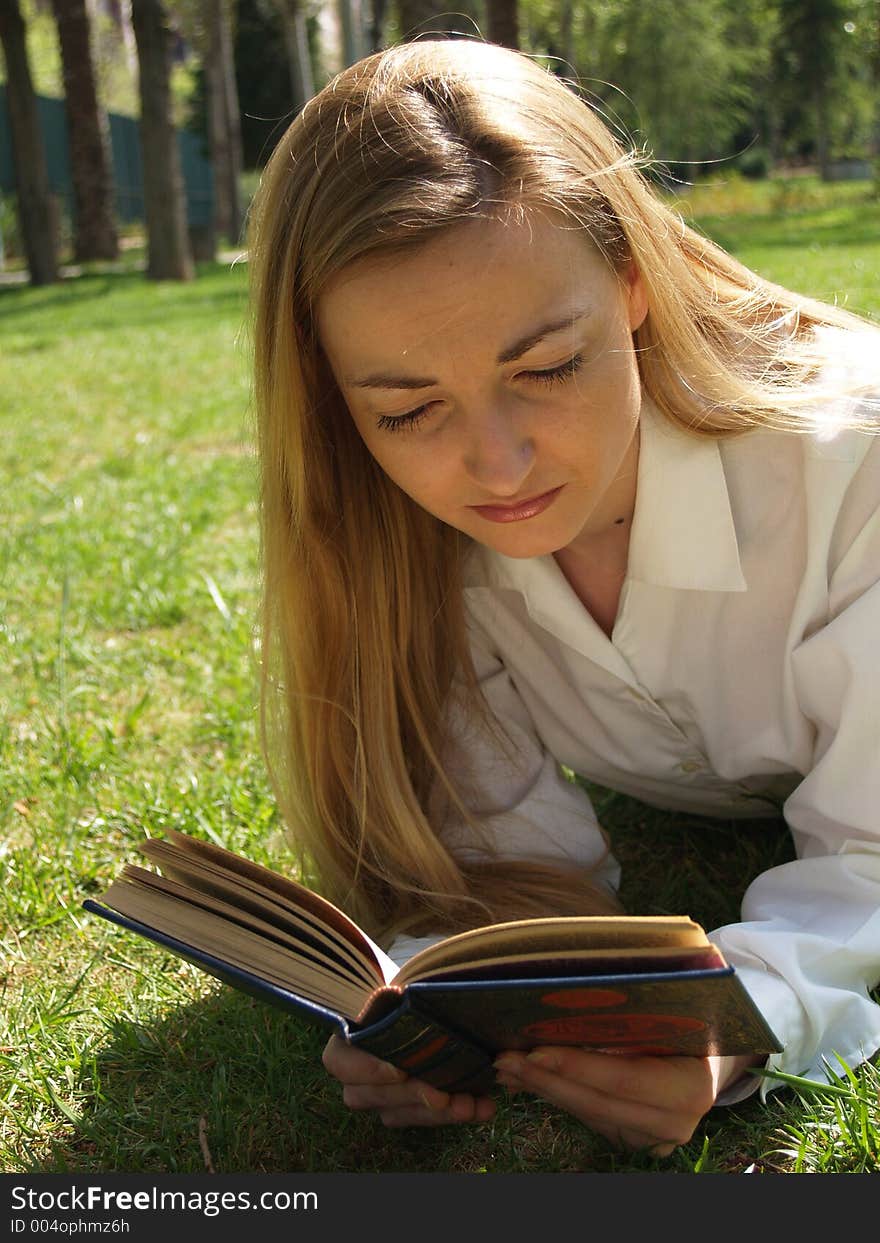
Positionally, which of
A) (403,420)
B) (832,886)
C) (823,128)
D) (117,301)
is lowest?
(823,128)

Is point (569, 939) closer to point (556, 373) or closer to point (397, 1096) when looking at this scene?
point (397, 1096)

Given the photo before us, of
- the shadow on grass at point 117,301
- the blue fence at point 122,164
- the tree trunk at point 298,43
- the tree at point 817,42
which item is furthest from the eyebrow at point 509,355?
the tree at point 817,42

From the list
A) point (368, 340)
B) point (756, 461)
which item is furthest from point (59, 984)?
point (756, 461)

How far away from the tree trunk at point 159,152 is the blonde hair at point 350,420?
14.9 m

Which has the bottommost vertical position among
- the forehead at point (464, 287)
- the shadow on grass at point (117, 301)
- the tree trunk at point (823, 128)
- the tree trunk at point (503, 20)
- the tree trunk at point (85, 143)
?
the tree trunk at point (823, 128)

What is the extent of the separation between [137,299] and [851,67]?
36.8 m

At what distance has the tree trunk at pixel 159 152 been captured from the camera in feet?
50.4

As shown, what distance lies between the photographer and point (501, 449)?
5.65 feet

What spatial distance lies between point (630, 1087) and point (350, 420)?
3.44 ft

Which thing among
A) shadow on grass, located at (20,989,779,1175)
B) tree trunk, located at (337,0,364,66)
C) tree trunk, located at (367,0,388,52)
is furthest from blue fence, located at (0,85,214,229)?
shadow on grass, located at (20,989,779,1175)

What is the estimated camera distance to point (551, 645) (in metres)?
2.31

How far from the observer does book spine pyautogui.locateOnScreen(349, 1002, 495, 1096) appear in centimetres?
141

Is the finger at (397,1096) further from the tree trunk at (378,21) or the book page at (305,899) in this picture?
the tree trunk at (378,21)

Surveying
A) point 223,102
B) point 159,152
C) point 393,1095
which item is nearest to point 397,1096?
point 393,1095
